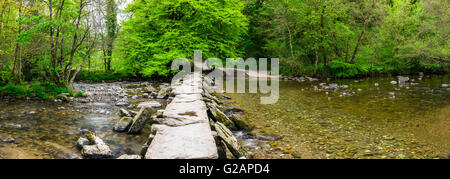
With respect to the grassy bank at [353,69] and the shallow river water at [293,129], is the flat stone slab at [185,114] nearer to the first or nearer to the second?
the shallow river water at [293,129]

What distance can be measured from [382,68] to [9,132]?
23785 millimetres

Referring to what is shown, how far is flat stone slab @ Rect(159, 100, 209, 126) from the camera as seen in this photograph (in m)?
4.36

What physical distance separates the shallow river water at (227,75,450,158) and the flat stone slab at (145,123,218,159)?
1.16 m

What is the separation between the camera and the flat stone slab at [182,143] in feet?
9.61

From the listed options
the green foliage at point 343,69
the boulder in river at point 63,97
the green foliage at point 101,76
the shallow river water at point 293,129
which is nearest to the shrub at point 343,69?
the green foliage at point 343,69

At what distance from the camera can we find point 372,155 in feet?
13.1

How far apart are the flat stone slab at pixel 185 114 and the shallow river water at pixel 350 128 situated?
3.19 ft

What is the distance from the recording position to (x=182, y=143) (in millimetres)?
3289

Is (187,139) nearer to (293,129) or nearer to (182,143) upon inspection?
(182,143)

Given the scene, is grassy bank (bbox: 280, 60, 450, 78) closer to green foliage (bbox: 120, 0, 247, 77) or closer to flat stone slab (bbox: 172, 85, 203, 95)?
green foliage (bbox: 120, 0, 247, 77)

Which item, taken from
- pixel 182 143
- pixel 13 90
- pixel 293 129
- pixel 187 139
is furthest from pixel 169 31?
pixel 182 143

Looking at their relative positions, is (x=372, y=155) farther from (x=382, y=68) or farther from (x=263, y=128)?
(x=382, y=68)

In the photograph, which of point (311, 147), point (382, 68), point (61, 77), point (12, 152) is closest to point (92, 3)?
point (61, 77)

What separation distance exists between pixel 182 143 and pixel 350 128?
3.95m
